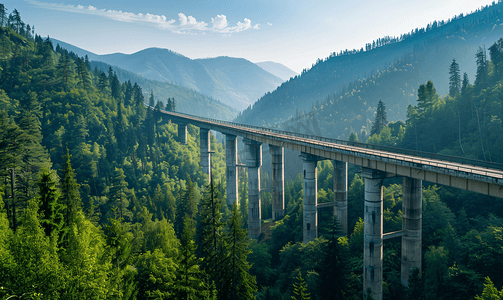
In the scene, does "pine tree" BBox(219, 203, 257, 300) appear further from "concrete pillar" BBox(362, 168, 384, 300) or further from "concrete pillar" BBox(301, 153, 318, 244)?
"concrete pillar" BBox(301, 153, 318, 244)

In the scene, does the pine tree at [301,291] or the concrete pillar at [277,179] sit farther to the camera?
the concrete pillar at [277,179]

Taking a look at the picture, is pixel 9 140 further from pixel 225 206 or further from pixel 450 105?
pixel 450 105

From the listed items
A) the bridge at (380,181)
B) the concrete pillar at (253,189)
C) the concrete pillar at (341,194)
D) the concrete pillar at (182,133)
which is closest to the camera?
the bridge at (380,181)

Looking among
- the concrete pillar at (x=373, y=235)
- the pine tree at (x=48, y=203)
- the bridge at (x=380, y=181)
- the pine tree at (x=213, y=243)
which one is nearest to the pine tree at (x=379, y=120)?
the bridge at (x=380, y=181)

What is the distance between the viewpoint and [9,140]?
52719 millimetres

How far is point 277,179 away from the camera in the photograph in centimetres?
6888

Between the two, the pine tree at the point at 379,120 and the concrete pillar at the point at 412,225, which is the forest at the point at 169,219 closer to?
the pine tree at the point at 379,120

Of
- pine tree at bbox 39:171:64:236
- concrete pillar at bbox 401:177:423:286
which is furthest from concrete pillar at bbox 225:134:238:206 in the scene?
pine tree at bbox 39:171:64:236

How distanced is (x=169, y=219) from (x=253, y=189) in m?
22.3

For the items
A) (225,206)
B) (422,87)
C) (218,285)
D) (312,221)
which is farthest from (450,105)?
(218,285)

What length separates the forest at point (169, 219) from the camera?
27.0 m

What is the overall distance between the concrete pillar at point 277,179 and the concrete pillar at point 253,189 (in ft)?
13.9

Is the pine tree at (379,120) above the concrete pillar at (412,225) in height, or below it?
above

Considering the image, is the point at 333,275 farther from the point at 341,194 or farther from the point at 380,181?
the point at 341,194
